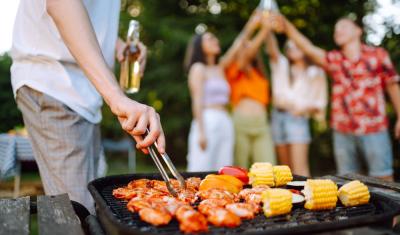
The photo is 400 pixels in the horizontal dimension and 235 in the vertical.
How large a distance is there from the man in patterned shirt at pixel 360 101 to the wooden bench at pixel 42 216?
3426 mm

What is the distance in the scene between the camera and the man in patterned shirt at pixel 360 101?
4379 mm

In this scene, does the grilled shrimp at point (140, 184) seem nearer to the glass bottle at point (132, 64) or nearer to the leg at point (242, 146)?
the glass bottle at point (132, 64)

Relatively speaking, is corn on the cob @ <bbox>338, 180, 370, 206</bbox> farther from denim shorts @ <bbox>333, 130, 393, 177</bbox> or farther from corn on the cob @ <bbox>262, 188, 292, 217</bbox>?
denim shorts @ <bbox>333, 130, 393, 177</bbox>

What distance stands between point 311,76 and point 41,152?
4.25 m

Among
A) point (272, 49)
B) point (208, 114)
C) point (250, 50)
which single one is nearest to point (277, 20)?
point (250, 50)

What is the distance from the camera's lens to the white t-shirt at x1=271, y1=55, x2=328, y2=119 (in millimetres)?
5422

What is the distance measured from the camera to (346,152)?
15.0ft

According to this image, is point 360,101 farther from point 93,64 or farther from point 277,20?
point 93,64

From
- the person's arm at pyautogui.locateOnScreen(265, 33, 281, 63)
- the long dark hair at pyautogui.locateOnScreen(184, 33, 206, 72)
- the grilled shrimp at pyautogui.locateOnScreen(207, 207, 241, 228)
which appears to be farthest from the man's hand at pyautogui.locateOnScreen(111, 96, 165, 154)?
the person's arm at pyautogui.locateOnScreen(265, 33, 281, 63)

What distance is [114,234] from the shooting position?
130 cm

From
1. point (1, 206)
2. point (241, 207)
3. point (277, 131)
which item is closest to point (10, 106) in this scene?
point (277, 131)

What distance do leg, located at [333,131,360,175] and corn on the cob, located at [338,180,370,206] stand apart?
9.87ft

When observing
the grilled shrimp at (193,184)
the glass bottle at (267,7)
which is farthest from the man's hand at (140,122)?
the glass bottle at (267,7)

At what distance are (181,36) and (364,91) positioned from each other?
5663 millimetres
